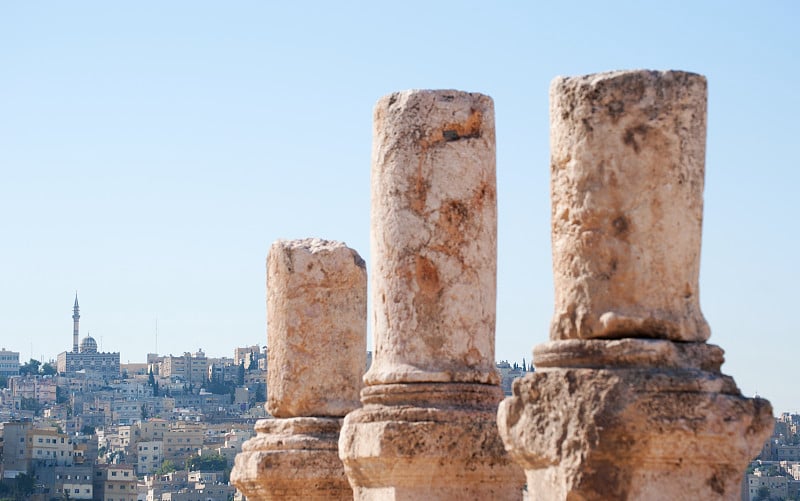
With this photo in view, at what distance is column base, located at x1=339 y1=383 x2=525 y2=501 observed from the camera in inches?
535

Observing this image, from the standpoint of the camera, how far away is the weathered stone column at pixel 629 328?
10.1 metres

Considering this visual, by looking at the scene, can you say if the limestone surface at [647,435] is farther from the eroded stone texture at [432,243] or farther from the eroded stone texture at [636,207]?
the eroded stone texture at [432,243]

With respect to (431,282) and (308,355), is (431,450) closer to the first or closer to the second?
(431,282)

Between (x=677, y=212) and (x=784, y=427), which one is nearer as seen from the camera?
(x=677, y=212)

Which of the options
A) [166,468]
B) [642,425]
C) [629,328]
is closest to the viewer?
[642,425]

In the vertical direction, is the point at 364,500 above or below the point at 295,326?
below

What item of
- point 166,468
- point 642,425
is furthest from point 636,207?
point 166,468

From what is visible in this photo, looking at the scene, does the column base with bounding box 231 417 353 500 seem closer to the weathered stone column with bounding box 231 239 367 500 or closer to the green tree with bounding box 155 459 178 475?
the weathered stone column with bounding box 231 239 367 500

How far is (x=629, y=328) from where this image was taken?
411 inches

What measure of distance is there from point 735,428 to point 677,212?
1.12 meters

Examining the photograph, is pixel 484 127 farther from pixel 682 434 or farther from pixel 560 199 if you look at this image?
pixel 682 434

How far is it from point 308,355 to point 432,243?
Answer: 373cm

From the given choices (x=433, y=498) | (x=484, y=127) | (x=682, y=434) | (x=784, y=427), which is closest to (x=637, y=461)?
(x=682, y=434)

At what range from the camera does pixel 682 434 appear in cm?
1010
